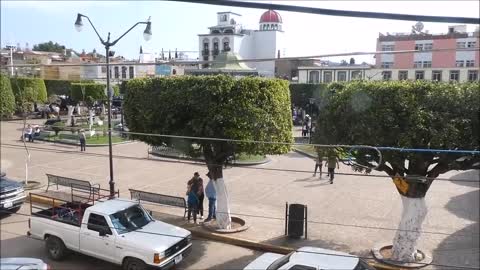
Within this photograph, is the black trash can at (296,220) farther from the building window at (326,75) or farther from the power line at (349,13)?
the building window at (326,75)

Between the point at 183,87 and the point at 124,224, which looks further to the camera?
the point at 183,87

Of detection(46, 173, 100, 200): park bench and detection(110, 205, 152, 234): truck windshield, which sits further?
detection(46, 173, 100, 200): park bench

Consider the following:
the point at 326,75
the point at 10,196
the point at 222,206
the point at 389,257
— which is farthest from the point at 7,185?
the point at 326,75

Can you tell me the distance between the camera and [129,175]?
705 inches

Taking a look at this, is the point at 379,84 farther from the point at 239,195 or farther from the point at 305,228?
the point at 239,195

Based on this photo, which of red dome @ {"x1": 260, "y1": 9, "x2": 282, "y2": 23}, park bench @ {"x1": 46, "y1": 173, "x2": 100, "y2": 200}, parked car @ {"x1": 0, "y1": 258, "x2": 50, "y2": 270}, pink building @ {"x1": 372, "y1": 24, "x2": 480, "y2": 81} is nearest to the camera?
parked car @ {"x1": 0, "y1": 258, "x2": 50, "y2": 270}

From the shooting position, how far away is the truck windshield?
8.98 meters

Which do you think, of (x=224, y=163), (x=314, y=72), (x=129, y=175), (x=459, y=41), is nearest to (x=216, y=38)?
(x=314, y=72)

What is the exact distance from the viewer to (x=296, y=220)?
10.5 m

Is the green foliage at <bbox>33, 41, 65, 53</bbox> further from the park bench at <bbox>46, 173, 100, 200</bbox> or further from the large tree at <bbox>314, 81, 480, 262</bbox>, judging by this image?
the large tree at <bbox>314, 81, 480, 262</bbox>

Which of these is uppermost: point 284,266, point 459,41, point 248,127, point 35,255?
point 459,41

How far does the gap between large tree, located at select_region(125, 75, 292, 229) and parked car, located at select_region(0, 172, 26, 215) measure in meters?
4.38

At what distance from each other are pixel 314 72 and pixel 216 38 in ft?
74.5

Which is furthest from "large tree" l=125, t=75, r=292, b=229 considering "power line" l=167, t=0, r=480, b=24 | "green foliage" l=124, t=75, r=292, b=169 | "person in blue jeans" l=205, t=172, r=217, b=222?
"power line" l=167, t=0, r=480, b=24
